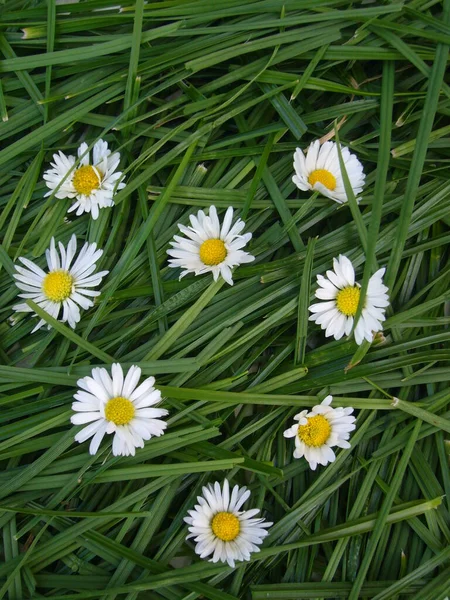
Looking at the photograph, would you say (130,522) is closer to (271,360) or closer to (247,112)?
(271,360)

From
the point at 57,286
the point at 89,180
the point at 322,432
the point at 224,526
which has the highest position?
the point at 89,180

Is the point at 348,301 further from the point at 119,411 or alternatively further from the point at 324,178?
the point at 119,411

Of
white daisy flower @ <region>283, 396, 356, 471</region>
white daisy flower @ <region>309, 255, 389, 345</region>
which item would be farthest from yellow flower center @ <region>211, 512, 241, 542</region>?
white daisy flower @ <region>309, 255, 389, 345</region>

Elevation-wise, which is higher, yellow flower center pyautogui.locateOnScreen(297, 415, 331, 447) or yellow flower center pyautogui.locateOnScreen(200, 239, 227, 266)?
yellow flower center pyautogui.locateOnScreen(200, 239, 227, 266)

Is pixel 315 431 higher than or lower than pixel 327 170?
lower

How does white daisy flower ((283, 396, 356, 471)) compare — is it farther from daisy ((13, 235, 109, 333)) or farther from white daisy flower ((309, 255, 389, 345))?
daisy ((13, 235, 109, 333))

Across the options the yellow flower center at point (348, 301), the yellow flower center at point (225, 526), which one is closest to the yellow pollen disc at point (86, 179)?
the yellow flower center at point (348, 301)

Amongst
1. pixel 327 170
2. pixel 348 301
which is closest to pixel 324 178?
pixel 327 170
